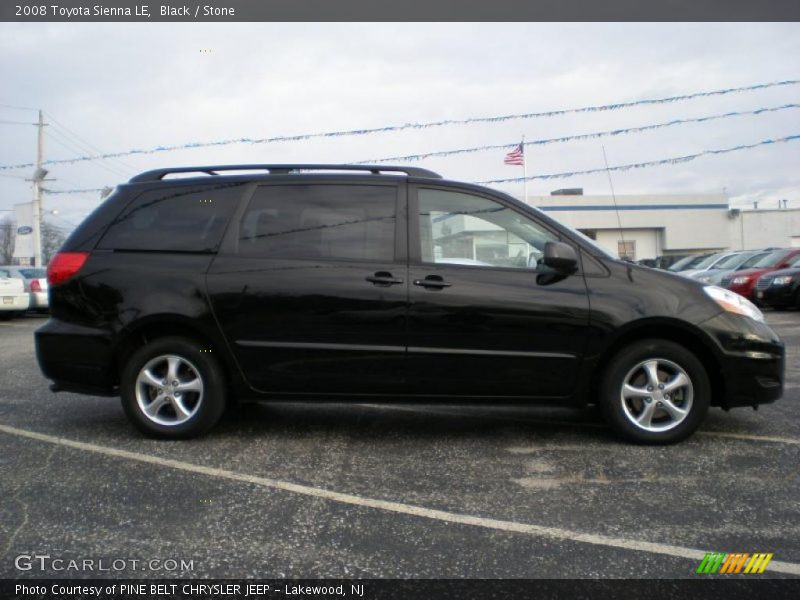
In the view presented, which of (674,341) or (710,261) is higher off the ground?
(710,261)

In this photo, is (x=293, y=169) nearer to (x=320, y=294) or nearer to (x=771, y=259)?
(x=320, y=294)

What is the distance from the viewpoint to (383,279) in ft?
13.4

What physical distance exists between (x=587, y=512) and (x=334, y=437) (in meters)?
1.89

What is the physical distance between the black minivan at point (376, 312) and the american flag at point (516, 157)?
1986cm

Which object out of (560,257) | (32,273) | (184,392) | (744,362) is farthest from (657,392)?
(32,273)

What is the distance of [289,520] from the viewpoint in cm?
300

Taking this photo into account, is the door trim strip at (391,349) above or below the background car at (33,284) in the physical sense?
below

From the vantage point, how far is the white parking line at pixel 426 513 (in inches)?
106

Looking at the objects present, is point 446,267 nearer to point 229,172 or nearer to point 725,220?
point 229,172

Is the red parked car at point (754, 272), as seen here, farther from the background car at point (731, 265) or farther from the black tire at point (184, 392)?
the black tire at point (184, 392)

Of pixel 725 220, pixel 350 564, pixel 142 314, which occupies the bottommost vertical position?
pixel 350 564

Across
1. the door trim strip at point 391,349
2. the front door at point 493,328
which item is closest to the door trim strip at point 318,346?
the door trim strip at point 391,349

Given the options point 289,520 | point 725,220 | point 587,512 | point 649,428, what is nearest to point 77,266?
point 289,520

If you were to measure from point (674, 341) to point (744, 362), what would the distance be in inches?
16.7
